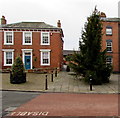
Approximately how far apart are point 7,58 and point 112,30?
1884 centimetres

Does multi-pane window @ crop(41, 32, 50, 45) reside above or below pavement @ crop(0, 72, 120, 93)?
above

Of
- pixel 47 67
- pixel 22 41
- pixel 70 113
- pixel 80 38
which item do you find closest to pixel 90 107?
pixel 70 113

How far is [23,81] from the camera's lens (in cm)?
1473

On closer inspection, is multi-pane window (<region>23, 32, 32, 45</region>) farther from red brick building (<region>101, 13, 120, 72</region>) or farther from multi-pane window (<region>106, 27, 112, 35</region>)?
multi-pane window (<region>106, 27, 112, 35</region>)

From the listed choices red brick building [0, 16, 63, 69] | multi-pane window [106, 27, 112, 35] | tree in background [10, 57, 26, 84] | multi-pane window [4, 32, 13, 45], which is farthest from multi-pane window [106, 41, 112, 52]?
tree in background [10, 57, 26, 84]

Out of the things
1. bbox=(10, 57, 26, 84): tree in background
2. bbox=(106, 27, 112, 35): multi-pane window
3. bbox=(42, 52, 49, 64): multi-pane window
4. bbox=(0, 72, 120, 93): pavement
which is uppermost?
bbox=(106, 27, 112, 35): multi-pane window

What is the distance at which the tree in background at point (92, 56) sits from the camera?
48.3 feet

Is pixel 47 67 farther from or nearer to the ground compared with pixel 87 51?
nearer to the ground

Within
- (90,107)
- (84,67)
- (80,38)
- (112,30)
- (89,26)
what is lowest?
(90,107)

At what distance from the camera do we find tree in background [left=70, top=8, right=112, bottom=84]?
1473cm

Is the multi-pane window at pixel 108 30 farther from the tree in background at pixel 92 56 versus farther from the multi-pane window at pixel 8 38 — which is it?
the multi-pane window at pixel 8 38

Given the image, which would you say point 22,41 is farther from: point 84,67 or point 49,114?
point 49,114

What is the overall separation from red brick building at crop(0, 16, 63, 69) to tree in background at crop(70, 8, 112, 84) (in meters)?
8.98

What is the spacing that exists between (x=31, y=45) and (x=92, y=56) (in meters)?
12.0
